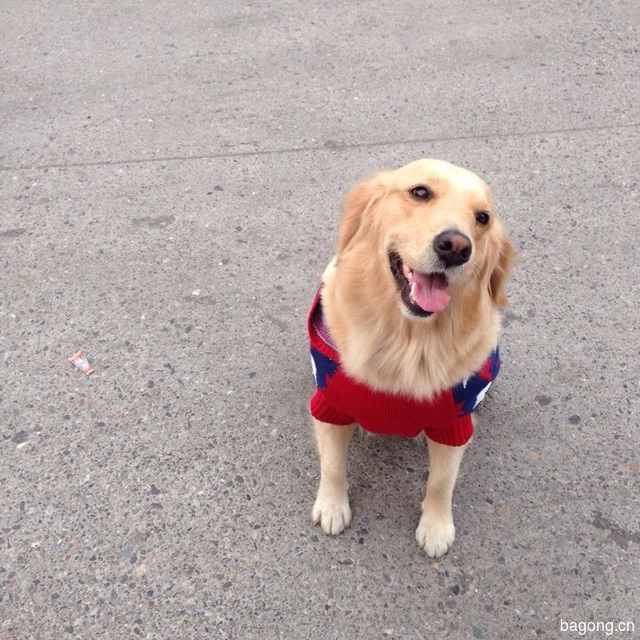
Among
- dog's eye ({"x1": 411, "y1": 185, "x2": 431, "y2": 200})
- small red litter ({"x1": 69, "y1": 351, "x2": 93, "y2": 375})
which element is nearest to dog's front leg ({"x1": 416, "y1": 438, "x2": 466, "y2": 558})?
dog's eye ({"x1": 411, "y1": 185, "x2": 431, "y2": 200})

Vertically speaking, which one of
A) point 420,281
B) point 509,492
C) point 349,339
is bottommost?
point 509,492

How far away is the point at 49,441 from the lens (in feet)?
8.84

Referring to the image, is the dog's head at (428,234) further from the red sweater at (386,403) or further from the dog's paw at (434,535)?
the dog's paw at (434,535)

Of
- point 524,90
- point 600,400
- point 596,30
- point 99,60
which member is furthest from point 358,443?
point 596,30

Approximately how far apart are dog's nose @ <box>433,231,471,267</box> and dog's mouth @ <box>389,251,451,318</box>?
0.25ft

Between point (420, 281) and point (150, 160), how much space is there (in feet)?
8.62

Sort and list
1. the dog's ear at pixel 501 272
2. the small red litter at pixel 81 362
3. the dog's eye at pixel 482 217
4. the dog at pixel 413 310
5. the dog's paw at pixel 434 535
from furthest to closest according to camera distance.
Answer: the small red litter at pixel 81 362, the dog's paw at pixel 434 535, the dog's ear at pixel 501 272, the dog's eye at pixel 482 217, the dog at pixel 413 310

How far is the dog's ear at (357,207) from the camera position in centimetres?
A: 228

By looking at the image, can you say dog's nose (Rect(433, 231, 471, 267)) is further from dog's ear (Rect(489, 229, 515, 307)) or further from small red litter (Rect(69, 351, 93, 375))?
small red litter (Rect(69, 351, 93, 375))

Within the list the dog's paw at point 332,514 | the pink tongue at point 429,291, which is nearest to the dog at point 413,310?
the pink tongue at point 429,291

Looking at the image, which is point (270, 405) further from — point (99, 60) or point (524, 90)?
point (99, 60)

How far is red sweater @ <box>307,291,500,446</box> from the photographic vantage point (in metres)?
2.15

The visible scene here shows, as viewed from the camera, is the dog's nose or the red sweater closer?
the dog's nose

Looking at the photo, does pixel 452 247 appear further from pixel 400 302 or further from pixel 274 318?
pixel 274 318
